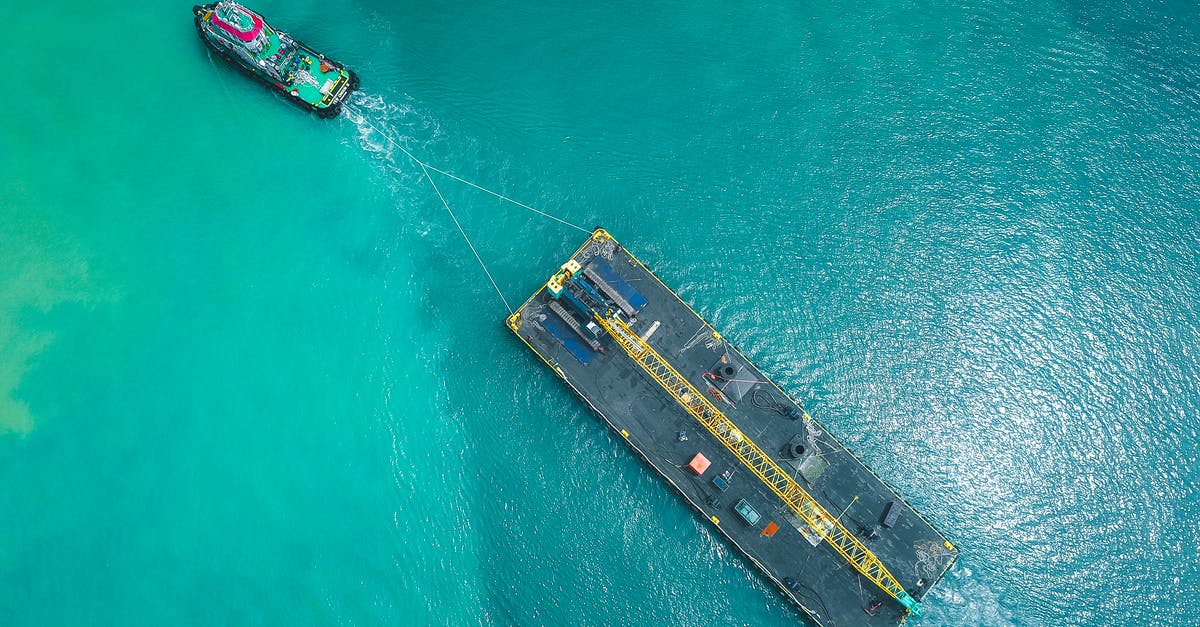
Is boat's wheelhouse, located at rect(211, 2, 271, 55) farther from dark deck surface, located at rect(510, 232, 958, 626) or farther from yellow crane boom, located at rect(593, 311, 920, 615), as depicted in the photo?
yellow crane boom, located at rect(593, 311, 920, 615)

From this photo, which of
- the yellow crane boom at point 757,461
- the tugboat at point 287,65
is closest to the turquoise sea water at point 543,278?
the tugboat at point 287,65

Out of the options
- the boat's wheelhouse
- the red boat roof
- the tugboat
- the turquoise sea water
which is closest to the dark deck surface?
the turquoise sea water

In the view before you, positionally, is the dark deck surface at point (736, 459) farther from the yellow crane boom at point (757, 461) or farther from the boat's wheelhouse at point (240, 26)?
the boat's wheelhouse at point (240, 26)

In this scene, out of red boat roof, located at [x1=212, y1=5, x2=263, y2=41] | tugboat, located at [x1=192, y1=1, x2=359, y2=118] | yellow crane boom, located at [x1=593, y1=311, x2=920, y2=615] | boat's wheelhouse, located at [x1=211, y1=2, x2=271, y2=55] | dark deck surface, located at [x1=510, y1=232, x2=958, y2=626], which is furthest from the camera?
tugboat, located at [x1=192, y1=1, x2=359, y2=118]

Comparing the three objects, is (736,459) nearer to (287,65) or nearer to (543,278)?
(543,278)

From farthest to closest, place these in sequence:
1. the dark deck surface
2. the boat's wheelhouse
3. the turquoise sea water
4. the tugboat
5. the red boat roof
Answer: the tugboat, the red boat roof, the boat's wheelhouse, the turquoise sea water, the dark deck surface

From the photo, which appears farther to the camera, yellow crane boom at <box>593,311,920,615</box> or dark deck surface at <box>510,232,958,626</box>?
dark deck surface at <box>510,232,958,626</box>
